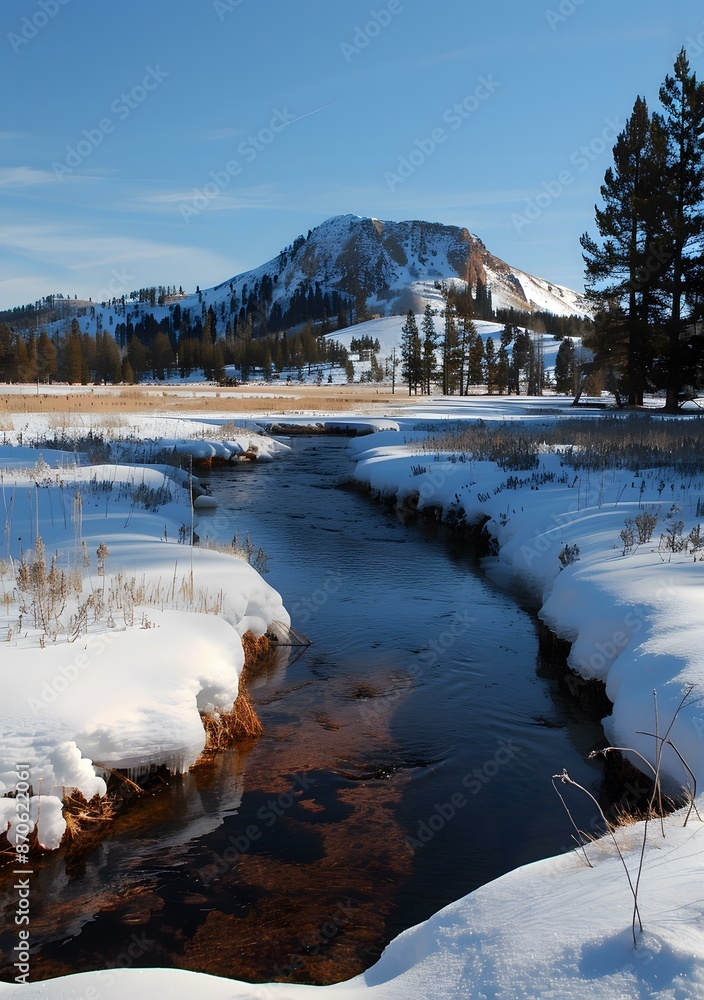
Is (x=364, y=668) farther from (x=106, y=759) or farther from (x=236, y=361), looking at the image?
(x=236, y=361)

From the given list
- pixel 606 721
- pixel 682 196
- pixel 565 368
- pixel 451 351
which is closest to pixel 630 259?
pixel 682 196

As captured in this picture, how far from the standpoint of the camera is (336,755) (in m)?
6.28

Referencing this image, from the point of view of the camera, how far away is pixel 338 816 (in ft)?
17.9

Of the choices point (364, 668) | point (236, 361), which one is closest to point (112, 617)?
point (364, 668)

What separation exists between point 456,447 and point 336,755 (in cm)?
1758

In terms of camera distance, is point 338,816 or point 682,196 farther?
point 682,196

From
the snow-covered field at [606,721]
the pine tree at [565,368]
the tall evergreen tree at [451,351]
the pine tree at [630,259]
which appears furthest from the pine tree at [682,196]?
the pine tree at [565,368]

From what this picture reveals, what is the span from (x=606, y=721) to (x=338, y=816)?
2.50m

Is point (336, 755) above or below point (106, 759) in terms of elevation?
below

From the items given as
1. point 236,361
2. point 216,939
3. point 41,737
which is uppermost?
point 236,361

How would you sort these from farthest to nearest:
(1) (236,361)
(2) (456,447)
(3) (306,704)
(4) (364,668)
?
(1) (236,361) < (2) (456,447) < (4) (364,668) < (3) (306,704)

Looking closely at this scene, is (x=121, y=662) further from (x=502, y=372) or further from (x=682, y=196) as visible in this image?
(x=502, y=372)

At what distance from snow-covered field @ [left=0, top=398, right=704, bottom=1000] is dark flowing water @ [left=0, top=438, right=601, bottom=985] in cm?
45

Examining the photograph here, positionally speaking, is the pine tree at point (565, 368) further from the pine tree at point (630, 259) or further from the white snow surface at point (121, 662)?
the white snow surface at point (121, 662)
